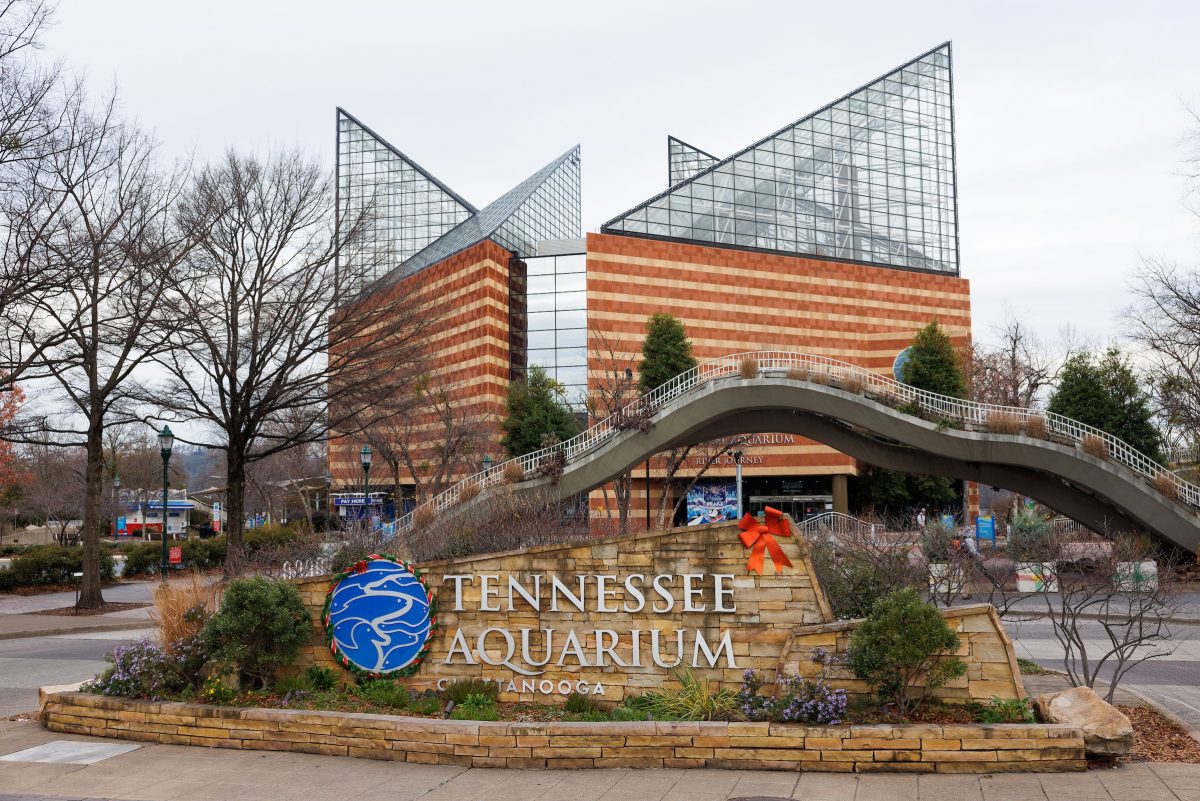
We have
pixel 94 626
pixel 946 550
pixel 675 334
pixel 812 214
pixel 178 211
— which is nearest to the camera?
pixel 946 550

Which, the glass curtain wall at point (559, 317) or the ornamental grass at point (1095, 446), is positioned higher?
the glass curtain wall at point (559, 317)

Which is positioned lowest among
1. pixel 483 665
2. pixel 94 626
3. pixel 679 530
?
pixel 94 626

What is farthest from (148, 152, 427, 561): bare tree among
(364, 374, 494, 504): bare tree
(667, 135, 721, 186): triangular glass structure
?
(667, 135, 721, 186): triangular glass structure

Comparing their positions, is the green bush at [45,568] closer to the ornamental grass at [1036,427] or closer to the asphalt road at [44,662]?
the asphalt road at [44,662]

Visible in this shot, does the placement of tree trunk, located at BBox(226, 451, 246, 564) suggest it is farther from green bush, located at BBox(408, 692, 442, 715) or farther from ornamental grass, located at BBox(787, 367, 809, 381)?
green bush, located at BBox(408, 692, 442, 715)

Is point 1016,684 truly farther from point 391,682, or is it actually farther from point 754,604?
point 391,682

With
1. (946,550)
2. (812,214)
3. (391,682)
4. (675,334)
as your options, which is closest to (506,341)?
(675,334)

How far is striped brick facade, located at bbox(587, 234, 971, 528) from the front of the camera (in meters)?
56.5

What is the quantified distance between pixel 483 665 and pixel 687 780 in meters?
3.26

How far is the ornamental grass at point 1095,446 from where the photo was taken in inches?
1156

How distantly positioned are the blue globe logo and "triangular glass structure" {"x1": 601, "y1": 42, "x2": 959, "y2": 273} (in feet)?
153

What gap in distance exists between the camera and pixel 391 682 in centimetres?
1091

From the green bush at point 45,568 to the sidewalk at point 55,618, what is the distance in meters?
1.55

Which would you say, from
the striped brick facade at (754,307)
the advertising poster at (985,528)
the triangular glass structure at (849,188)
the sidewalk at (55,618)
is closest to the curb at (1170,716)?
the sidewalk at (55,618)
